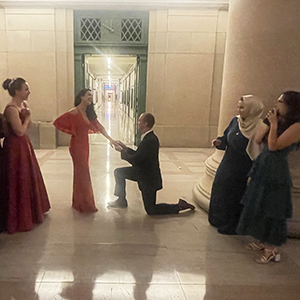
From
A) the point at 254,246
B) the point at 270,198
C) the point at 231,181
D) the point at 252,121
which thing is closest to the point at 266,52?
the point at 252,121

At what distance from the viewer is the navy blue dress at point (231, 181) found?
3.46 meters

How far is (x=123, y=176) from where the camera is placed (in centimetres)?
421

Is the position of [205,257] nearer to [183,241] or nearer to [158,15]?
[183,241]

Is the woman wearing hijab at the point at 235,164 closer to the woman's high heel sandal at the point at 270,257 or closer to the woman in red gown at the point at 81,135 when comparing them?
the woman's high heel sandal at the point at 270,257

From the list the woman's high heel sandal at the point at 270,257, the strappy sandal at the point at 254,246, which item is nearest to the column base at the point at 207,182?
the strappy sandal at the point at 254,246

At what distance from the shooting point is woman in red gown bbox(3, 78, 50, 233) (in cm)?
339

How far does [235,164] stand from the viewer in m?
3.52

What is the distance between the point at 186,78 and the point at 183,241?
21.5 ft

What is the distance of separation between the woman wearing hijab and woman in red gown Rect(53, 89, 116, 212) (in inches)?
67.1

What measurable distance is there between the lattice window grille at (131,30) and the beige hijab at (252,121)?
Answer: 658 centimetres

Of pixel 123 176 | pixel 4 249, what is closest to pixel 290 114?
pixel 123 176

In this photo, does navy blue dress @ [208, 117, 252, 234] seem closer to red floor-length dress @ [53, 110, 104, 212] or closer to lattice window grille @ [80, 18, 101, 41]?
red floor-length dress @ [53, 110, 104, 212]

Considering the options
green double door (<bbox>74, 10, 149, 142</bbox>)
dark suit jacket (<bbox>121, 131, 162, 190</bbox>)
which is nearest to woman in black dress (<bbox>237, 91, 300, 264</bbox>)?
dark suit jacket (<bbox>121, 131, 162, 190</bbox>)

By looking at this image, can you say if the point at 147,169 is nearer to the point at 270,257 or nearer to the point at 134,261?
the point at 134,261
